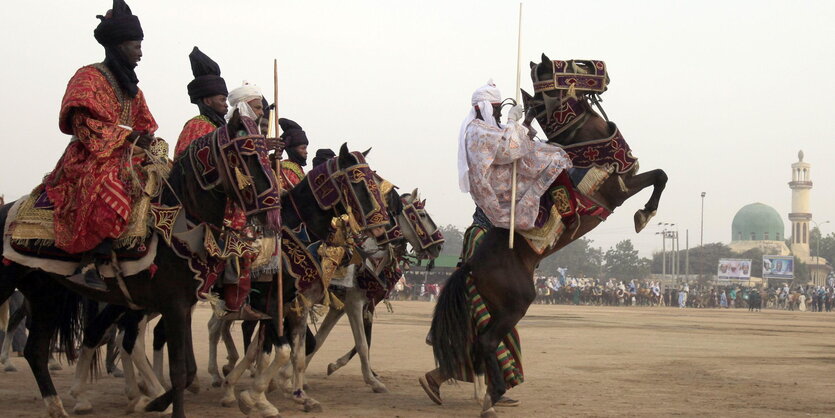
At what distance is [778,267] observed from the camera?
294 feet

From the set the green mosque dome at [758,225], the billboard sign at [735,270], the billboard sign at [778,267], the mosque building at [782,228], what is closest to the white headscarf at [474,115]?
the billboard sign at [735,270]

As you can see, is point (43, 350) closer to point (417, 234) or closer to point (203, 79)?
point (203, 79)

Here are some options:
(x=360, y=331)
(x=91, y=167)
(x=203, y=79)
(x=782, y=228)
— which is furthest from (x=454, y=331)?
(x=782, y=228)

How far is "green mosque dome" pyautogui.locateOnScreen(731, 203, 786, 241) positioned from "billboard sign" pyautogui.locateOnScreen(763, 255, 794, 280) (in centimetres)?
4974

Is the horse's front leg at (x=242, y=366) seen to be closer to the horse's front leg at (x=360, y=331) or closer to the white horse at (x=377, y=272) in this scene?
the white horse at (x=377, y=272)

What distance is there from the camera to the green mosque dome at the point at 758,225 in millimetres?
137500

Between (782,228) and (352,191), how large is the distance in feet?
454

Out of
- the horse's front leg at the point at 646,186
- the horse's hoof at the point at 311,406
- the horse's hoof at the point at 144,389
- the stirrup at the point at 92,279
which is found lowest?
the horse's hoof at the point at 311,406

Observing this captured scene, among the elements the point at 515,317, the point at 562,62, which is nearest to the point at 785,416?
the point at 515,317

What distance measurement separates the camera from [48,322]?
30.2ft

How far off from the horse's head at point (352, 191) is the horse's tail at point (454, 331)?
1462 mm

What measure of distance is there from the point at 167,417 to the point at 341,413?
1.78 m

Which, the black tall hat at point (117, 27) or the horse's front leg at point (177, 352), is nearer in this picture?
the horse's front leg at point (177, 352)

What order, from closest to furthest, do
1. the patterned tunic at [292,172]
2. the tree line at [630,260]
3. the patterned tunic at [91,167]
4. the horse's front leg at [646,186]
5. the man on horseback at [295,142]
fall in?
the patterned tunic at [91,167] < the horse's front leg at [646,186] < the patterned tunic at [292,172] < the man on horseback at [295,142] < the tree line at [630,260]
